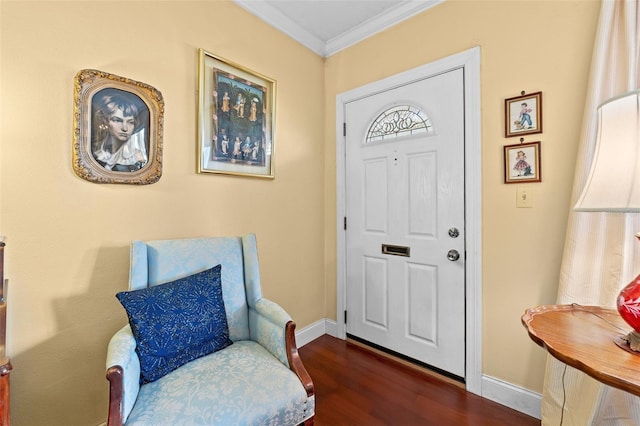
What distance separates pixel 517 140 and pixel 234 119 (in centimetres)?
174

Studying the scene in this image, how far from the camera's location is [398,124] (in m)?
2.15

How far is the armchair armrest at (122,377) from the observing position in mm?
875

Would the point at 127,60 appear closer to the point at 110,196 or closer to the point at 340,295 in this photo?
the point at 110,196

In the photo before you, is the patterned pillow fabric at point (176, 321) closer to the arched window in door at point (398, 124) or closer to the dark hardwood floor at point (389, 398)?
the dark hardwood floor at point (389, 398)

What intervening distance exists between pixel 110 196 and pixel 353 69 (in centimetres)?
200

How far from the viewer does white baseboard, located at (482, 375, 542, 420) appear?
5.16ft

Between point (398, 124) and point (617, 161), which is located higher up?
point (398, 124)

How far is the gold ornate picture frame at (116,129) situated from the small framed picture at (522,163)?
1.98 meters

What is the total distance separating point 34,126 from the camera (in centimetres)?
122

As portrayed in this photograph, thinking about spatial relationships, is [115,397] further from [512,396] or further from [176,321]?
[512,396]

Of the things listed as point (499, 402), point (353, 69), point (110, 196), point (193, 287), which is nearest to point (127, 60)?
point (110, 196)

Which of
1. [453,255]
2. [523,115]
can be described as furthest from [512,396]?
[523,115]

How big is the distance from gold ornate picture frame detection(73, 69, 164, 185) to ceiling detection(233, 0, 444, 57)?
3.38 feet

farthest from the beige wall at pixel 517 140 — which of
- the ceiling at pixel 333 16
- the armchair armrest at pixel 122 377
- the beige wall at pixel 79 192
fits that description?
the armchair armrest at pixel 122 377
